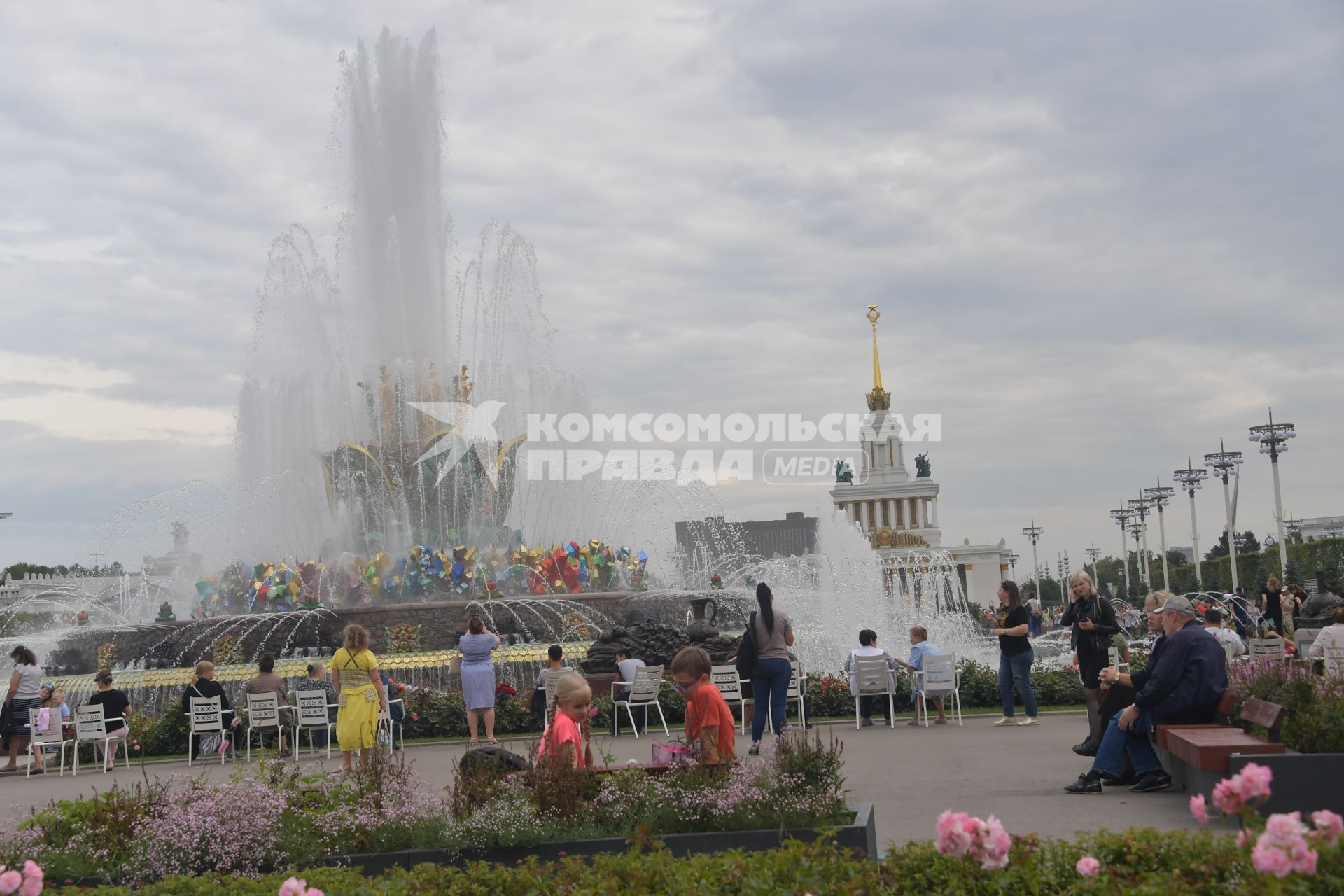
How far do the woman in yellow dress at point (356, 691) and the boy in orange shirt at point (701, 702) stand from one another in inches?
145

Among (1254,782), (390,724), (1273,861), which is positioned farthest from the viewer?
(390,724)

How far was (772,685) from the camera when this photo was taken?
482 inches

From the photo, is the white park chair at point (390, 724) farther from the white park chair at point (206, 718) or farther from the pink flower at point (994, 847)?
the pink flower at point (994, 847)

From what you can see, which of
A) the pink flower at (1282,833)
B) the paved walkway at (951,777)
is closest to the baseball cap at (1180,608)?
the paved walkway at (951,777)

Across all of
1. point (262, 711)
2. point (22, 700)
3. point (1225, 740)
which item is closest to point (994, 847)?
point (1225, 740)

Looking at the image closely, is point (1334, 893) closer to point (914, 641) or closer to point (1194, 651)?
point (1194, 651)

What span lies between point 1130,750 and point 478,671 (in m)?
7.56

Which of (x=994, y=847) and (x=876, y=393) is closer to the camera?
(x=994, y=847)

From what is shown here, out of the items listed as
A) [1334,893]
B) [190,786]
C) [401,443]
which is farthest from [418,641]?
[1334,893]

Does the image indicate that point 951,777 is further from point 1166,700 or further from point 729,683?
point 729,683

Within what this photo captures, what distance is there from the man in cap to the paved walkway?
6.4 inches

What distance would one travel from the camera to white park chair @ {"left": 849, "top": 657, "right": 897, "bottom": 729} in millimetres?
15242

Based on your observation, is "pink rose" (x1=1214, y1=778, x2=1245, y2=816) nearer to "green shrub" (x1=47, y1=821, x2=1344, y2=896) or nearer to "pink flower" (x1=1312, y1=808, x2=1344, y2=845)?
"pink flower" (x1=1312, y1=808, x2=1344, y2=845)

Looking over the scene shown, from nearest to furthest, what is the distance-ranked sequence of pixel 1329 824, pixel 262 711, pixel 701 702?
→ pixel 1329 824
pixel 701 702
pixel 262 711
